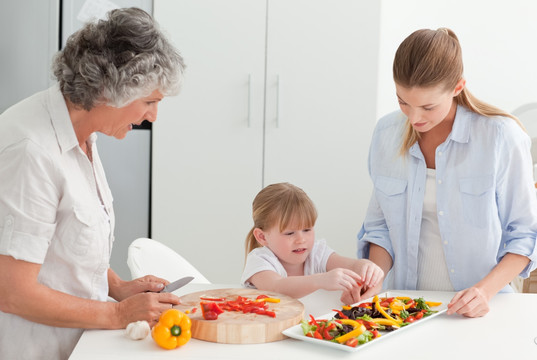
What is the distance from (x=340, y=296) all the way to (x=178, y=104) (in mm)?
1891

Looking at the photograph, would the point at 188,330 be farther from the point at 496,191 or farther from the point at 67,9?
the point at 67,9

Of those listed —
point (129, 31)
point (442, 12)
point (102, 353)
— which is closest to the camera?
point (102, 353)

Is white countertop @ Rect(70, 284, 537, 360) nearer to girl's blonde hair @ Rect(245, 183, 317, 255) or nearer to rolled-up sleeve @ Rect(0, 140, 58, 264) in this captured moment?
rolled-up sleeve @ Rect(0, 140, 58, 264)

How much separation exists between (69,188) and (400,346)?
2.61 feet

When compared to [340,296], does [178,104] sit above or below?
above

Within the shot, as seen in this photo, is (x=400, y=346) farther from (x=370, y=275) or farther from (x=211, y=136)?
(x=211, y=136)

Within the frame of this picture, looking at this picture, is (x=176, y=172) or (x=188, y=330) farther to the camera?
(x=176, y=172)

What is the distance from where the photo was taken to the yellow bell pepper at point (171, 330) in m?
1.35

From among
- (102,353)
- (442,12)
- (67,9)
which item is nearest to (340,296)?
(102,353)

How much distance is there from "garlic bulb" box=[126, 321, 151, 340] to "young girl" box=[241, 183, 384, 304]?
463 mm

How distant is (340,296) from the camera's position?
183 centimetres

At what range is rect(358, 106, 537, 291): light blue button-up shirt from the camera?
1.82 m

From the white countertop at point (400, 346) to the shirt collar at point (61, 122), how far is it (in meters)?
0.43

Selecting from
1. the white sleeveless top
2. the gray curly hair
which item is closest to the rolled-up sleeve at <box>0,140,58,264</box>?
the gray curly hair
